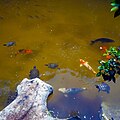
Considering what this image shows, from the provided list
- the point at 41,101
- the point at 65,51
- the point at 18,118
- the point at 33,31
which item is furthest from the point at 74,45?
the point at 18,118

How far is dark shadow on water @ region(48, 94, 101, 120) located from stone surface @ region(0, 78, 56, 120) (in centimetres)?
21

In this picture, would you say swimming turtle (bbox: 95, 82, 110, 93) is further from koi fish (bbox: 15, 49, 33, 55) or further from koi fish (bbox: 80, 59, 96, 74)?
koi fish (bbox: 15, 49, 33, 55)

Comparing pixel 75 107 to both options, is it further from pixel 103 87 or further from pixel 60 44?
pixel 60 44

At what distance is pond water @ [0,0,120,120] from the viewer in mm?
3932

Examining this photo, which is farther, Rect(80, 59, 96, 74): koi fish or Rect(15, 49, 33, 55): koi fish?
Rect(15, 49, 33, 55): koi fish

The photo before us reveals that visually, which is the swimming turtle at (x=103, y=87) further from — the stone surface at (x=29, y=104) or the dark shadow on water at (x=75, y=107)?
the stone surface at (x=29, y=104)

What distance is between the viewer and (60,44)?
5340mm

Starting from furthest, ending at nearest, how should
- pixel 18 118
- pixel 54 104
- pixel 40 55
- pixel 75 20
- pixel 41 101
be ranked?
1. pixel 75 20
2. pixel 40 55
3. pixel 54 104
4. pixel 41 101
5. pixel 18 118

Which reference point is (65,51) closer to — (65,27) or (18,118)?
(65,27)

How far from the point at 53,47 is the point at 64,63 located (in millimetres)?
620

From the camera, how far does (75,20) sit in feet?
20.9

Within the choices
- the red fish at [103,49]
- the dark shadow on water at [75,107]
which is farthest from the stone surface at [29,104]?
the red fish at [103,49]

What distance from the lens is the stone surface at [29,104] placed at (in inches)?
133

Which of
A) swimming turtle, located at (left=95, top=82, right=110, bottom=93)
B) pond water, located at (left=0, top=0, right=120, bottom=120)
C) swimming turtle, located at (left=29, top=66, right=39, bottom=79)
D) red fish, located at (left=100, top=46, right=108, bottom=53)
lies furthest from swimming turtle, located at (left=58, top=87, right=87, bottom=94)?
red fish, located at (left=100, top=46, right=108, bottom=53)
